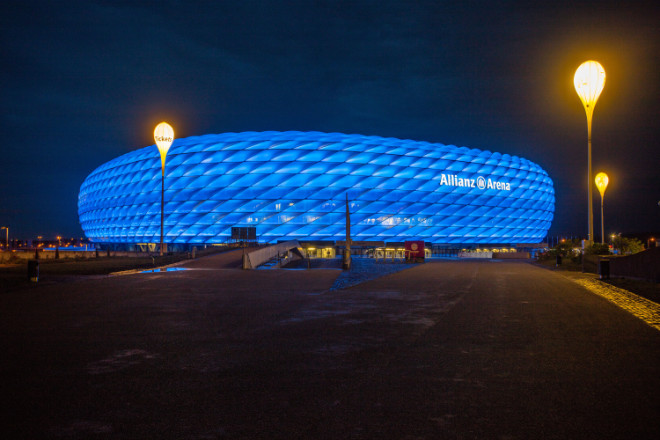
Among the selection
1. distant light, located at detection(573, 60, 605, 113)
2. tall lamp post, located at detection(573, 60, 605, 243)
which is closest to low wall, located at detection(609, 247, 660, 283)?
tall lamp post, located at detection(573, 60, 605, 243)

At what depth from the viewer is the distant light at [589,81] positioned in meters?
24.2

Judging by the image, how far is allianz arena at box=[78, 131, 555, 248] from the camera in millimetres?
57406

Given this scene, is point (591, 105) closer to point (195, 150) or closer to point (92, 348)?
point (92, 348)

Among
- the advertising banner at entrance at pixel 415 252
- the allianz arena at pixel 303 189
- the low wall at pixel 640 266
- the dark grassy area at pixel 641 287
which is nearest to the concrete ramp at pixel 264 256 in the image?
the advertising banner at entrance at pixel 415 252

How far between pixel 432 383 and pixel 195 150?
58010mm

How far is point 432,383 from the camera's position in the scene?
4836 millimetres

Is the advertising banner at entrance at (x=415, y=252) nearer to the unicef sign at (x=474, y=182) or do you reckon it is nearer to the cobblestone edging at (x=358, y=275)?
the cobblestone edging at (x=358, y=275)

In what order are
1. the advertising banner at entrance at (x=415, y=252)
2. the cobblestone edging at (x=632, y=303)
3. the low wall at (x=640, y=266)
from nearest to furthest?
1. the cobblestone edging at (x=632, y=303)
2. the low wall at (x=640, y=266)
3. the advertising banner at entrance at (x=415, y=252)

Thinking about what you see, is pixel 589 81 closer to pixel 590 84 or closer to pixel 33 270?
pixel 590 84

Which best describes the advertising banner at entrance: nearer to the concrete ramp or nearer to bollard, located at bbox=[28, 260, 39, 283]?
the concrete ramp

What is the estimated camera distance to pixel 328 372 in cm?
526

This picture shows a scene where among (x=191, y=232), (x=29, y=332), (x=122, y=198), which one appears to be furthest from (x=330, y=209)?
(x=29, y=332)

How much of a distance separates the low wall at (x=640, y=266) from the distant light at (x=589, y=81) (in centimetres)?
838

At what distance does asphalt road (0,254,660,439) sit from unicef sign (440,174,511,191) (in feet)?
177
